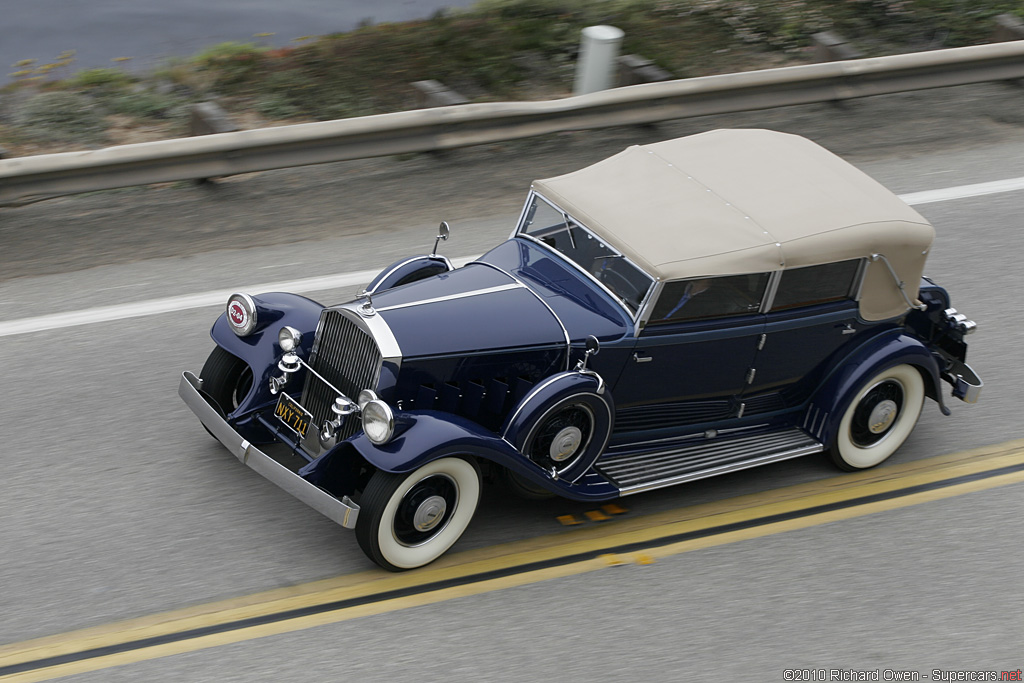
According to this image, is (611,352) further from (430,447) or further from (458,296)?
(430,447)

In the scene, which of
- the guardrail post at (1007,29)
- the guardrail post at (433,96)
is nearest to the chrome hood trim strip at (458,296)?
the guardrail post at (433,96)

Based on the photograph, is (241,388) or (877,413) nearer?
(241,388)

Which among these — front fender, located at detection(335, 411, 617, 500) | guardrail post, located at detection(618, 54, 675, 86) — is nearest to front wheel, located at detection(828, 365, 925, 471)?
front fender, located at detection(335, 411, 617, 500)

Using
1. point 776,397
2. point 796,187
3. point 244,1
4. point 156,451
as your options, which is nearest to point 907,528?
point 776,397

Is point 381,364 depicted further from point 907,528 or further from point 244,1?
point 244,1

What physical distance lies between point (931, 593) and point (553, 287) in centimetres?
248

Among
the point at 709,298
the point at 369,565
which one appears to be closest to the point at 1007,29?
the point at 709,298

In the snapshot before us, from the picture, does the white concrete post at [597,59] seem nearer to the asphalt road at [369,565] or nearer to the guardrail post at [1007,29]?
the asphalt road at [369,565]

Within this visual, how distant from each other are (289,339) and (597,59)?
5.58 m

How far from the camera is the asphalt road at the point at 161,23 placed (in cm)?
1356

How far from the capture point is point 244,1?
1574 cm

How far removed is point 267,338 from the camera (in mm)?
5957

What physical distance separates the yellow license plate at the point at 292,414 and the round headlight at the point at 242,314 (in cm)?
47

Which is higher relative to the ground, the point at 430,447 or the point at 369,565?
the point at 430,447
